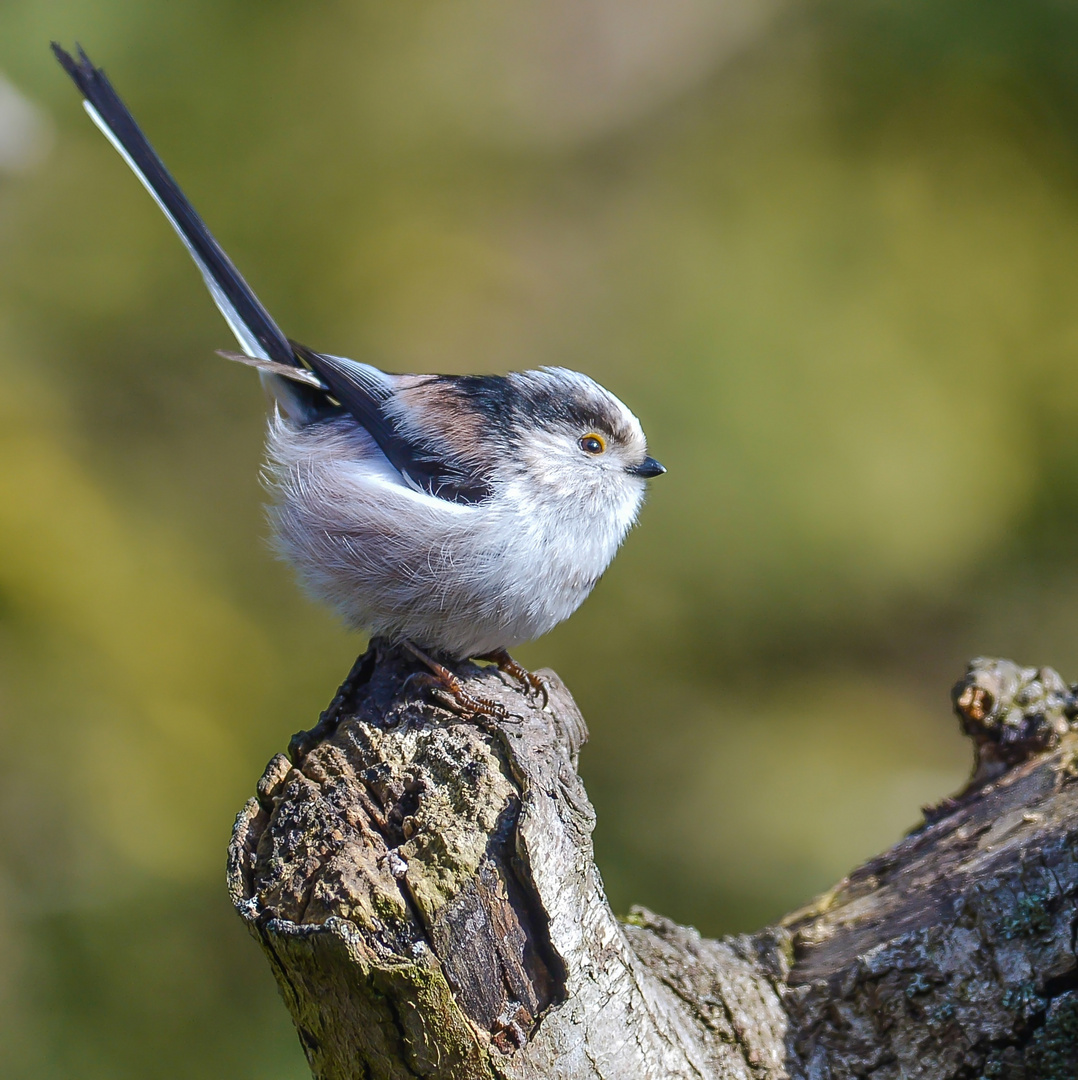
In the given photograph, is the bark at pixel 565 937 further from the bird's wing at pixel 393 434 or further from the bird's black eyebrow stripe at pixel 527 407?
the bird's black eyebrow stripe at pixel 527 407

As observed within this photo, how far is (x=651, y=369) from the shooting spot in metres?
4.66

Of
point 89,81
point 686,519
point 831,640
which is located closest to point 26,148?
point 89,81

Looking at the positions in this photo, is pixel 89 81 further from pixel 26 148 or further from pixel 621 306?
pixel 621 306

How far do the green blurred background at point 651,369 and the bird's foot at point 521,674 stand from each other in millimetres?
1738

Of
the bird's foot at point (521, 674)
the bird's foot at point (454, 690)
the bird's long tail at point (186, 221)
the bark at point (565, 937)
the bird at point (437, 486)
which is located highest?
the bird's long tail at point (186, 221)

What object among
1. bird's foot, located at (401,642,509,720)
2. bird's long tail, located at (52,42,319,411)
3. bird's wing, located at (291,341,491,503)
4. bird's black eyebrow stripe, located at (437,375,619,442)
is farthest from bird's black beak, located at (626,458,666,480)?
bird's long tail, located at (52,42,319,411)

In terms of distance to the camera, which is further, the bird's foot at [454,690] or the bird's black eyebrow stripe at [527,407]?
the bird's black eyebrow stripe at [527,407]

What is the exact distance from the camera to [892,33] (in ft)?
15.9

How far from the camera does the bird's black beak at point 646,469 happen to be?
2.70 meters

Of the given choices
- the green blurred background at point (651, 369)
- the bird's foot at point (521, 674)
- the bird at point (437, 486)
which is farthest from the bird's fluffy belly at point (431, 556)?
the green blurred background at point (651, 369)

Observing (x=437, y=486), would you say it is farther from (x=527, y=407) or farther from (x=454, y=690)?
(x=454, y=690)

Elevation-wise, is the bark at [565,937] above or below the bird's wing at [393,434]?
below

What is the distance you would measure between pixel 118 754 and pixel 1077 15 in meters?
5.64

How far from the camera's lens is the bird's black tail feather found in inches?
110
